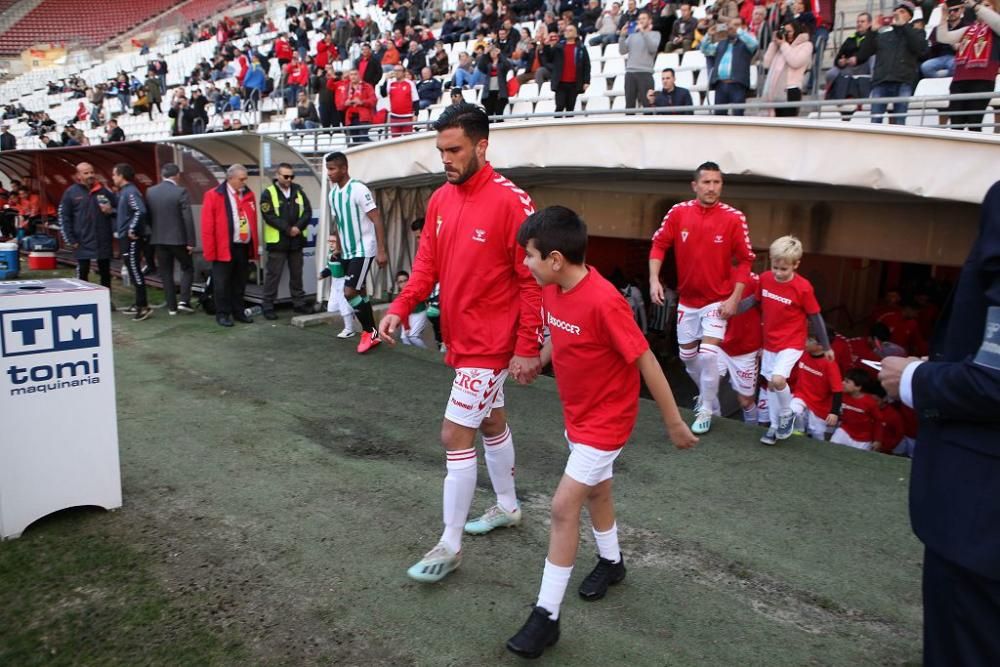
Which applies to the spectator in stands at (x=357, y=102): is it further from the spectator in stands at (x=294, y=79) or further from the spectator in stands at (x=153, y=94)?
the spectator in stands at (x=153, y=94)

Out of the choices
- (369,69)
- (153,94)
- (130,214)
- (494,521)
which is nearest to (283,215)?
(130,214)

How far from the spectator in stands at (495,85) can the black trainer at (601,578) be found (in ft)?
32.0

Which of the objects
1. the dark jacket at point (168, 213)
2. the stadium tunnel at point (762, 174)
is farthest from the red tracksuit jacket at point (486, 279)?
the dark jacket at point (168, 213)

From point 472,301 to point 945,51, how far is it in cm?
833

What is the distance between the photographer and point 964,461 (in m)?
1.92

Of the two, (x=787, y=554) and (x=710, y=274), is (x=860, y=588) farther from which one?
(x=710, y=274)

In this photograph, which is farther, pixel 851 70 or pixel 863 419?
pixel 851 70

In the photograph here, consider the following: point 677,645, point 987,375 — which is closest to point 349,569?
point 677,645

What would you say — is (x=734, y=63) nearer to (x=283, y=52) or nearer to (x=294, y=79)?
(x=294, y=79)

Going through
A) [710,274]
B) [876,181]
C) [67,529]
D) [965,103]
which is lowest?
[67,529]

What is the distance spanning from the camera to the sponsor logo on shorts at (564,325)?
297cm

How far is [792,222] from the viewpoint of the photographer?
809 centimetres

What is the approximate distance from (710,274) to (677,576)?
9.14 feet

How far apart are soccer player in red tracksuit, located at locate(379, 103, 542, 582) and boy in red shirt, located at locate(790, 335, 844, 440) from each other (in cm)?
411
